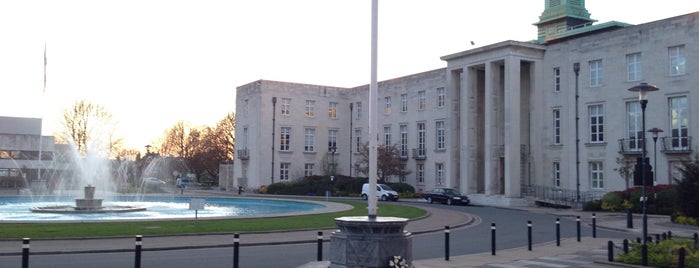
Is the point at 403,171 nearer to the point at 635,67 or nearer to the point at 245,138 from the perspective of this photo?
the point at 245,138

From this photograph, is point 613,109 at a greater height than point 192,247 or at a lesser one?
greater

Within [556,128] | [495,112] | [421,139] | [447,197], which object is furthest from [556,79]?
[421,139]

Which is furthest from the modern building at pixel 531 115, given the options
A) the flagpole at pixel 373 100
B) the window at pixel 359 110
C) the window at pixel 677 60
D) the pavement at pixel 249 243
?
the flagpole at pixel 373 100

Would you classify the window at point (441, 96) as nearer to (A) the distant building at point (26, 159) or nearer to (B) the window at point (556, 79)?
(B) the window at point (556, 79)

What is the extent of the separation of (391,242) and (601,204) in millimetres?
31714

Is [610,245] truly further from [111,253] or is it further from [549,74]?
[549,74]

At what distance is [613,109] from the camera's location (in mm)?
45031

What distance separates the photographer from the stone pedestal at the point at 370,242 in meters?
12.0

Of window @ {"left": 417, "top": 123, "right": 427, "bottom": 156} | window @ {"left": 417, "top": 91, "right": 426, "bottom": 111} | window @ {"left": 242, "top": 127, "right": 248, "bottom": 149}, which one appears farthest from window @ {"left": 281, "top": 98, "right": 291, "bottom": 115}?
window @ {"left": 417, "top": 123, "right": 427, "bottom": 156}

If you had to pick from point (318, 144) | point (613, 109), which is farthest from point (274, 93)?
point (613, 109)

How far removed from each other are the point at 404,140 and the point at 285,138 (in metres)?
13.4

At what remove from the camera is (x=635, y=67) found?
44031mm

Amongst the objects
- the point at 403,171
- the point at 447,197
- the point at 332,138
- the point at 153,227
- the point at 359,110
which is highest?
the point at 359,110

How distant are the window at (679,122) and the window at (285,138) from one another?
4003 cm
